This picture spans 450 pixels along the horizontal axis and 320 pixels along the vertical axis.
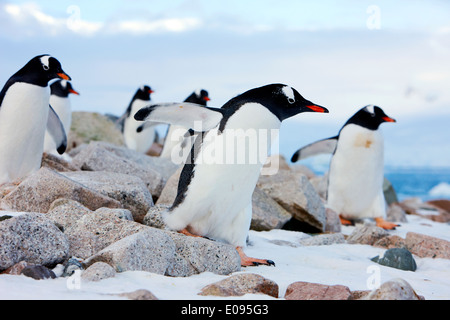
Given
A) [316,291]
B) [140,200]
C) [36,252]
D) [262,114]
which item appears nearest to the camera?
[316,291]

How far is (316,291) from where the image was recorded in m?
3.10

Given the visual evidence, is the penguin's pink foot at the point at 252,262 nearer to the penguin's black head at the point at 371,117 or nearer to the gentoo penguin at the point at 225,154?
the gentoo penguin at the point at 225,154

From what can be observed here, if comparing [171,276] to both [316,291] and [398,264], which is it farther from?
[398,264]

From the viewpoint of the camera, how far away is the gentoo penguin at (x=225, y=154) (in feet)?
13.8

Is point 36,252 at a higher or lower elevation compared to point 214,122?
lower

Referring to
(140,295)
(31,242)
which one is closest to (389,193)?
(31,242)

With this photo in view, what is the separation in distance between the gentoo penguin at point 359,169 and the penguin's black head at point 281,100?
3339 millimetres

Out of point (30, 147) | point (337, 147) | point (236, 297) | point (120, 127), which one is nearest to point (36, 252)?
point (236, 297)

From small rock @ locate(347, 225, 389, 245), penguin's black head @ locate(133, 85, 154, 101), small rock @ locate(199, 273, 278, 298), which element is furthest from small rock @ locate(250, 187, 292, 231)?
penguin's black head @ locate(133, 85, 154, 101)

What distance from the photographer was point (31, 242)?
3.37 metres

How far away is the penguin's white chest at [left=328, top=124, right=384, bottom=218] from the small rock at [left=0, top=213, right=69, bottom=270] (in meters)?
4.90

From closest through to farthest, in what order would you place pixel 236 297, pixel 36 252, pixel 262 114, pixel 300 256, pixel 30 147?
1. pixel 236 297
2. pixel 36 252
3. pixel 262 114
4. pixel 300 256
5. pixel 30 147

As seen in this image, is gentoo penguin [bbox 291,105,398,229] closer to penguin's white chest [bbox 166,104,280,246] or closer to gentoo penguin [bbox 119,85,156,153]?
penguin's white chest [bbox 166,104,280,246]

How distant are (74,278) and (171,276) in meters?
0.66
